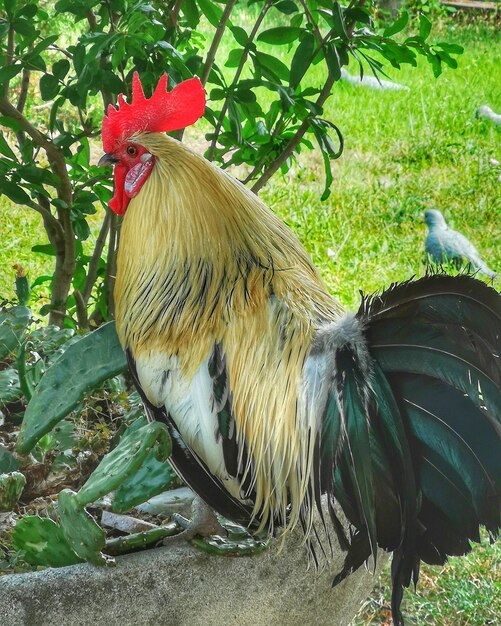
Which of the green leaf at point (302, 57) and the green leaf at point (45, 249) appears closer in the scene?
the green leaf at point (302, 57)

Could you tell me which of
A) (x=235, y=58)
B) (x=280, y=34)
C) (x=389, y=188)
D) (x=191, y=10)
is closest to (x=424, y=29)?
(x=280, y=34)

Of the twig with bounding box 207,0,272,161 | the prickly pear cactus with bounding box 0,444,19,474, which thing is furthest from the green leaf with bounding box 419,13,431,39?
the prickly pear cactus with bounding box 0,444,19,474

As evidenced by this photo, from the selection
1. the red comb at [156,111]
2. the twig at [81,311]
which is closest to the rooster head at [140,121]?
the red comb at [156,111]

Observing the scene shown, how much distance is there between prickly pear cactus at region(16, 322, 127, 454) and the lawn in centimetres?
203

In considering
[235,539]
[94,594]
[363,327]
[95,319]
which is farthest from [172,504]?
[95,319]

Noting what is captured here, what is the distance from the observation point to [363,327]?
1425 millimetres

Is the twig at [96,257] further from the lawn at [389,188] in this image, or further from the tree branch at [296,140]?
the lawn at [389,188]

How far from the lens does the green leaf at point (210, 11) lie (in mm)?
2074

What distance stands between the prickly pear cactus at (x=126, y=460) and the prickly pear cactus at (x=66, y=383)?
0.61 feet

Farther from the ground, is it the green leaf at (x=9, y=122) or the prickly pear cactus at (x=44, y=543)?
the green leaf at (x=9, y=122)

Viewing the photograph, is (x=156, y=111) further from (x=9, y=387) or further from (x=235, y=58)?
(x=9, y=387)

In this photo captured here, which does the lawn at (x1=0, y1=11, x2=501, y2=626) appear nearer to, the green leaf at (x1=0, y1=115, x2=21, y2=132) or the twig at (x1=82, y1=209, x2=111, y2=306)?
the twig at (x1=82, y1=209, x2=111, y2=306)

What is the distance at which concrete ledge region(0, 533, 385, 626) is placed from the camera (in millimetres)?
1366

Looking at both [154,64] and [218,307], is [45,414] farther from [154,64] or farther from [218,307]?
[154,64]
